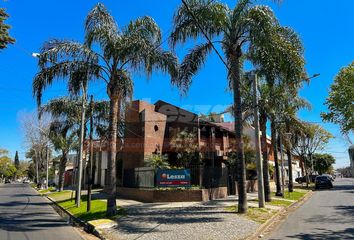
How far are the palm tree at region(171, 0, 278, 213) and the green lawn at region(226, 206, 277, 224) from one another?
49 cm

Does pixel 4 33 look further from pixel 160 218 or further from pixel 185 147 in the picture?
pixel 185 147

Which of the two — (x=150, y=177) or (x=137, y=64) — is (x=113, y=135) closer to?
(x=137, y=64)

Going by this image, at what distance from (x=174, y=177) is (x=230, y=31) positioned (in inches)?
366

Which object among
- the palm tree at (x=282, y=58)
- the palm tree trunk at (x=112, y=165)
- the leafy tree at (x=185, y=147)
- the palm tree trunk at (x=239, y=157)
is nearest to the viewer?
the palm tree at (x=282, y=58)

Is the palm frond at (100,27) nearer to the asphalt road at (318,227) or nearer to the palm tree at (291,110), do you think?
the asphalt road at (318,227)

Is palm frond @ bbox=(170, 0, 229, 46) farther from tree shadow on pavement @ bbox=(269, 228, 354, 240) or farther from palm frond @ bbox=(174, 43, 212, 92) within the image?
tree shadow on pavement @ bbox=(269, 228, 354, 240)

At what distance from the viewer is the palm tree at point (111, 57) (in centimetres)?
1492

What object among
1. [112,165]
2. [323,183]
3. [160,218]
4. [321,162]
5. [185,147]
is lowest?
[160,218]

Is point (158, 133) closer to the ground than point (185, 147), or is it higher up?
higher up

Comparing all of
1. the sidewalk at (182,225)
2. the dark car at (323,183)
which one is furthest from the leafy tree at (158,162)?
the dark car at (323,183)

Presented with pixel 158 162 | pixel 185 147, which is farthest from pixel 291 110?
pixel 158 162

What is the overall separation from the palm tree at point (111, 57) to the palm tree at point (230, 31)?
3.71ft

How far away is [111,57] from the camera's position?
15891 mm

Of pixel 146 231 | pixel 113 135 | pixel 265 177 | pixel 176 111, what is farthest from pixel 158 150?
pixel 146 231
